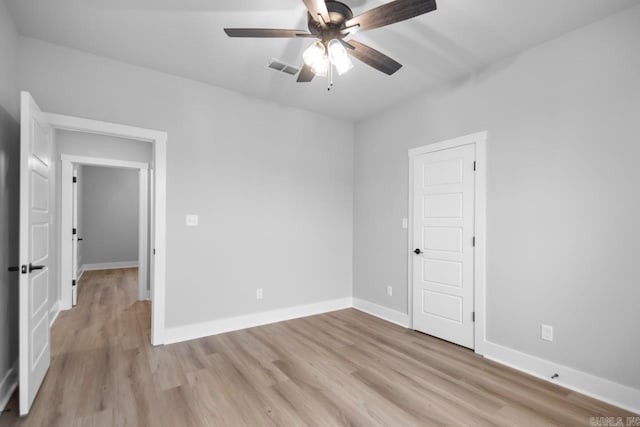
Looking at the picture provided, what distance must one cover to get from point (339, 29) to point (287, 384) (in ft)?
8.44

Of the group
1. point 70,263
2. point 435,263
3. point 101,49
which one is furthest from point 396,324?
point 70,263

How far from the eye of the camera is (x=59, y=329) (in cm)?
352

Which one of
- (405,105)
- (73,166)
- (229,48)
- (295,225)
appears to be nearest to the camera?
(229,48)

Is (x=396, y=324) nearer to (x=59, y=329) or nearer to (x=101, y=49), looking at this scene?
(x=59, y=329)

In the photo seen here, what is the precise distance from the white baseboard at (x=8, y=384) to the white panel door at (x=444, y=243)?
3.65 m

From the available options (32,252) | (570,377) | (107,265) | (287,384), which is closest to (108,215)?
(107,265)

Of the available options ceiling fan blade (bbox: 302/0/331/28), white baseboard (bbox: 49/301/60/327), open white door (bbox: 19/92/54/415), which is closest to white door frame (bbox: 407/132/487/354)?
ceiling fan blade (bbox: 302/0/331/28)

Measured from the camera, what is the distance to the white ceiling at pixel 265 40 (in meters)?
2.15

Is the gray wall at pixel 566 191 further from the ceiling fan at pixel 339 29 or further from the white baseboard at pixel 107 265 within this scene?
the white baseboard at pixel 107 265

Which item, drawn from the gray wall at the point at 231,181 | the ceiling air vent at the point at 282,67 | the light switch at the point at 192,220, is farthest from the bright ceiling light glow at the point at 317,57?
the light switch at the point at 192,220

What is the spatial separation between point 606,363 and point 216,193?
3772mm

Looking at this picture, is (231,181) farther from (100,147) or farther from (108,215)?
(108,215)

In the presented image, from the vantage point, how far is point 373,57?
6.79 ft

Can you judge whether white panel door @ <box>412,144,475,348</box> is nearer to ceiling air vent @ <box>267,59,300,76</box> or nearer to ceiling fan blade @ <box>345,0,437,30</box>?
ceiling air vent @ <box>267,59,300,76</box>
